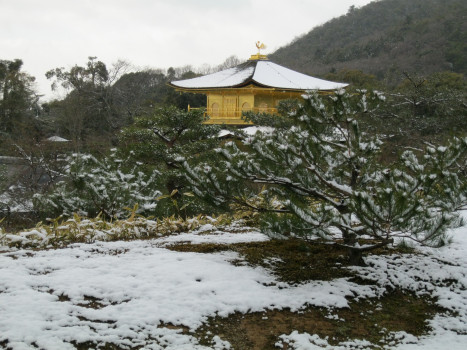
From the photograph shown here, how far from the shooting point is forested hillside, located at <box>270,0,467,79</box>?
31000mm

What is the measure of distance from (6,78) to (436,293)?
26605 mm

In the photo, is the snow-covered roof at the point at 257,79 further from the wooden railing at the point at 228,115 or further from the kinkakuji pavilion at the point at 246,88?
the wooden railing at the point at 228,115

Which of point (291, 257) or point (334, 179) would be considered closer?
point (334, 179)

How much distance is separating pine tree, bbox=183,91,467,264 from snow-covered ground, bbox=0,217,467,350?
1.37 ft

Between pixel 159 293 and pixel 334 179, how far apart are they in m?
1.73

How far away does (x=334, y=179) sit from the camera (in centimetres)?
366

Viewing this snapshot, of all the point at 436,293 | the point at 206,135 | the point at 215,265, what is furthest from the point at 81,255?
the point at 206,135

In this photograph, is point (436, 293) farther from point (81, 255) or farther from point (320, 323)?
point (81, 255)

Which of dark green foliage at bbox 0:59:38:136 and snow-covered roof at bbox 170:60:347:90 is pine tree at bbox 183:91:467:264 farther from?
dark green foliage at bbox 0:59:38:136

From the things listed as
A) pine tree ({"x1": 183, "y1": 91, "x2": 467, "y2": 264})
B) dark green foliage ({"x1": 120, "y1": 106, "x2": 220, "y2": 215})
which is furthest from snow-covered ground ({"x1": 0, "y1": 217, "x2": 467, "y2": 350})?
dark green foliage ({"x1": 120, "y1": 106, "x2": 220, "y2": 215})

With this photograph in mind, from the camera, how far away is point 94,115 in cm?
2673

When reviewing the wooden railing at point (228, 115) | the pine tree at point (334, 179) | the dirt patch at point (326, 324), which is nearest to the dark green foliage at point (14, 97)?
the wooden railing at point (228, 115)

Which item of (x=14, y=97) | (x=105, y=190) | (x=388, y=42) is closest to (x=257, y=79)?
(x=105, y=190)

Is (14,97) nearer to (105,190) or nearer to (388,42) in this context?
(105,190)
